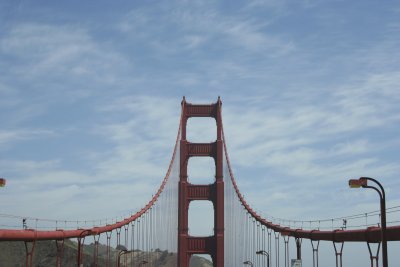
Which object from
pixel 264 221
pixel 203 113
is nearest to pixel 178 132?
pixel 203 113

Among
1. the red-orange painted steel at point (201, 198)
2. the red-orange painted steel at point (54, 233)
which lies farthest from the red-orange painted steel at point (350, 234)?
the red-orange painted steel at point (201, 198)

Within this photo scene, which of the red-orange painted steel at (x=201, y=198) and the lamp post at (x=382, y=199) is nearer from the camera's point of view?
the lamp post at (x=382, y=199)

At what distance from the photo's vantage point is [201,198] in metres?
82.2

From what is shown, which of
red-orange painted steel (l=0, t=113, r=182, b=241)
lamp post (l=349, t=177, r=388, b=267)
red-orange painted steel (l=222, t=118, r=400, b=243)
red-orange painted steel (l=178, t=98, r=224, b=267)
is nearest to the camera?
lamp post (l=349, t=177, r=388, b=267)

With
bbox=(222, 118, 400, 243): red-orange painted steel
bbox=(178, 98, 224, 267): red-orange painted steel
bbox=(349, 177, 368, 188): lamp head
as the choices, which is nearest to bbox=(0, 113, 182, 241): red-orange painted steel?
bbox=(178, 98, 224, 267): red-orange painted steel

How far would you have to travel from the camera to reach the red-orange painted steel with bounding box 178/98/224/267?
8112 centimetres

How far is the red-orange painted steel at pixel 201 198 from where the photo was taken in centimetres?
8112

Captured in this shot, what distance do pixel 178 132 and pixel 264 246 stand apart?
25.5 m

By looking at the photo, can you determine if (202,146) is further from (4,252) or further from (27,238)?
(4,252)

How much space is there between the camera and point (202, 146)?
3317 inches

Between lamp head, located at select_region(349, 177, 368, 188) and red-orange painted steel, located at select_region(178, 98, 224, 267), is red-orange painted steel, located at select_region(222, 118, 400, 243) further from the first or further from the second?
red-orange painted steel, located at select_region(178, 98, 224, 267)

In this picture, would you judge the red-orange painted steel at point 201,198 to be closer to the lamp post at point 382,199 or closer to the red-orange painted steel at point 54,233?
the red-orange painted steel at point 54,233

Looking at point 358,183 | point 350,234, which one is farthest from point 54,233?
point 358,183

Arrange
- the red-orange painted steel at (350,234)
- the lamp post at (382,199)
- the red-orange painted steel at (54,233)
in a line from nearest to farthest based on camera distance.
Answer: the lamp post at (382,199) < the red-orange painted steel at (350,234) < the red-orange painted steel at (54,233)
